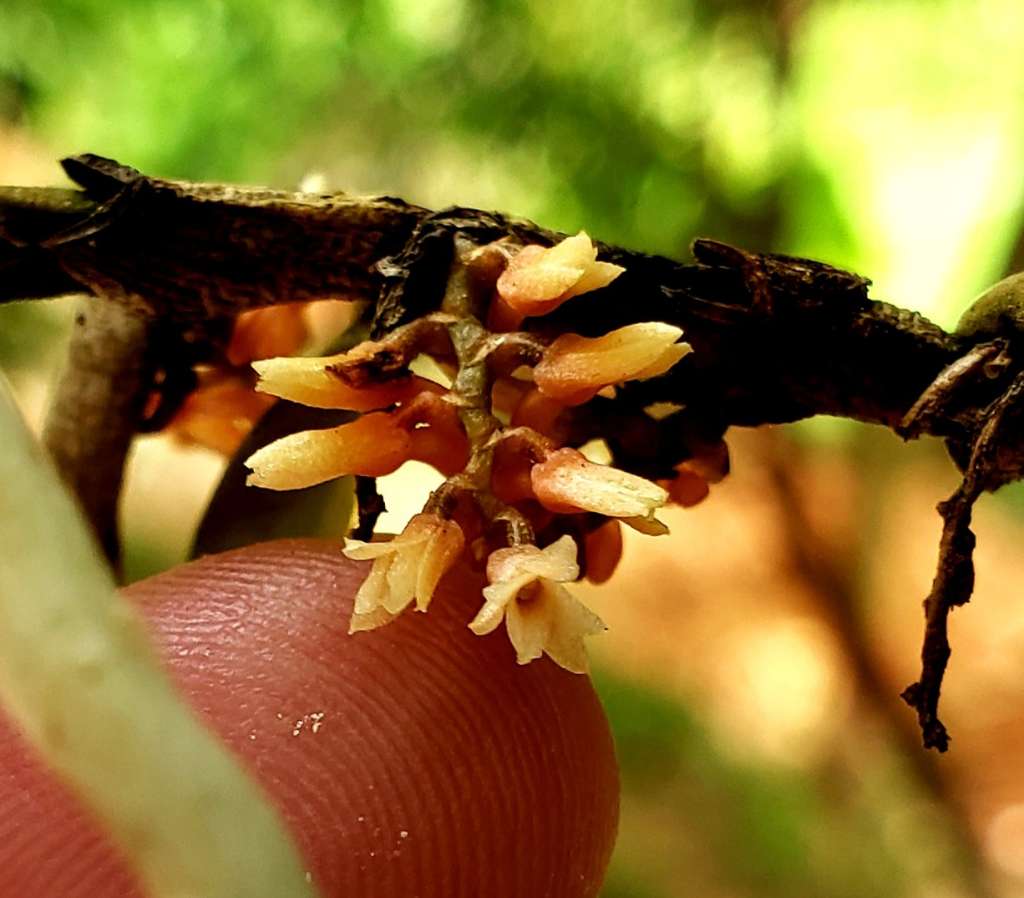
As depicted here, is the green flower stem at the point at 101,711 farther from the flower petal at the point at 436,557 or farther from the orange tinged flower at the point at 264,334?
the orange tinged flower at the point at 264,334

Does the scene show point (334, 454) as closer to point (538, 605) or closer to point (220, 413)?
point (538, 605)

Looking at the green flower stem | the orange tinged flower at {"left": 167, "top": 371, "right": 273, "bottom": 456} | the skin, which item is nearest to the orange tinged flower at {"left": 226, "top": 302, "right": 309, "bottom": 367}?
the orange tinged flower at {"left": 167, "top": 371, "right": 273, "bottom": 456}

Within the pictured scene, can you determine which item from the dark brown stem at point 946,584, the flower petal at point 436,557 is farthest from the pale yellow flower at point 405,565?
the dark brown stem at point 946,584

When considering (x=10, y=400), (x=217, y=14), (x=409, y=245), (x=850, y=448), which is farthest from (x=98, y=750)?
(x=850, y=448)

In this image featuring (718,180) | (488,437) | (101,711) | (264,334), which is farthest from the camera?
(718,180)

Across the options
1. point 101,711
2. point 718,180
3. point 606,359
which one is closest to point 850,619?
point 718,180

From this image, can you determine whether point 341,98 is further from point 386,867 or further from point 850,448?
point 386,867
